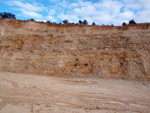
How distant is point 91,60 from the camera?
1455 cm

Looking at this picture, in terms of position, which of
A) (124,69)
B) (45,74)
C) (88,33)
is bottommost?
(45,74)

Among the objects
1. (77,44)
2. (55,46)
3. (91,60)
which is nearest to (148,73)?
(91,60)

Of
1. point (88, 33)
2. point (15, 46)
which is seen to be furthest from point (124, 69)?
point (15, 46)

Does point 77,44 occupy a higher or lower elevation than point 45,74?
higher

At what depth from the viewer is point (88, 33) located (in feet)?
67.6

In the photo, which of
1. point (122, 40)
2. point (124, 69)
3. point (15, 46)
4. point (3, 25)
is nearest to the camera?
point (124, 69)

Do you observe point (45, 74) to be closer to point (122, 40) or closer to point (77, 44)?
point (77, 44)

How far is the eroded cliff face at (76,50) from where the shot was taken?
1327 cm

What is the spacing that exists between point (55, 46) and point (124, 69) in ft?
→ 36.8

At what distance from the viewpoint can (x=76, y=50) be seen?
52.1ft

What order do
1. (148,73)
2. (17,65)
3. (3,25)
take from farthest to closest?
1. (3,25)
2. (17,65)
3. (148,73)

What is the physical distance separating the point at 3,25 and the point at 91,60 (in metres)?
18.8

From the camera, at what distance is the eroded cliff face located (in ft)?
43.5

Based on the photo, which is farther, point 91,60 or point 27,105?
point 91,60
